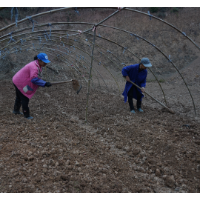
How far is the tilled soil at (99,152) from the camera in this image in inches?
87.1

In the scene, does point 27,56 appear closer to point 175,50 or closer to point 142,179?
point 175,50

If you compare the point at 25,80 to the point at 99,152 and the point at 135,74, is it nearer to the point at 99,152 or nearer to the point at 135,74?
the point at 99,152

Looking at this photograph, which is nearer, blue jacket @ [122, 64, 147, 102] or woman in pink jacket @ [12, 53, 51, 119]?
woman in pink jacket @ [12, 53, 51, 119]

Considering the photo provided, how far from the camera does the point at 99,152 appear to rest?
2951 mm

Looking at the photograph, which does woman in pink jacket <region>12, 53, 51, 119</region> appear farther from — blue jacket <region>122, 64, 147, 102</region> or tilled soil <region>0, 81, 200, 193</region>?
blue jacket <region>122, 64, 147, 102</region>

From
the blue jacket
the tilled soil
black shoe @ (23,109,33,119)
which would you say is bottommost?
the tilled soil

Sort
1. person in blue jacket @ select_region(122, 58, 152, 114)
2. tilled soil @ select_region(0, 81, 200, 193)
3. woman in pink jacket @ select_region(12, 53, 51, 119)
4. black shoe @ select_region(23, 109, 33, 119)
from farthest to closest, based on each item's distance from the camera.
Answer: person in blue jacket @ select_region(122, 58, 152, 114) < black shoe @ select_region(23, 109, 33, 119) < woman in pink jacket @ select_region(12, 53, 51, 119) < tilled soil @ select_region(0, 81, 200, 193)

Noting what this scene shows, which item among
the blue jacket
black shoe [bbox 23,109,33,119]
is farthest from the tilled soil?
the blue jacket

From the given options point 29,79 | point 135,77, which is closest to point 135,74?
point 135,77

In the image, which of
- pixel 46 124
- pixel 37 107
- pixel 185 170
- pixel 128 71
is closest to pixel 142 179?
pixel 185 170

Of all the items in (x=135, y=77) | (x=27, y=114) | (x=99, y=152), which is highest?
(x=135, y=77)

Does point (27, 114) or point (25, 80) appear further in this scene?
point (27, 114)

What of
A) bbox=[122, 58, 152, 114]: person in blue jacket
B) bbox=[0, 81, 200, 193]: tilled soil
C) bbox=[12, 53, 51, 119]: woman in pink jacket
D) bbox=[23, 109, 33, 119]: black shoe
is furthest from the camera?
bbox=[122, 58, 152, 114]: person in blue jacket

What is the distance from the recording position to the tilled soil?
7.26 feet
